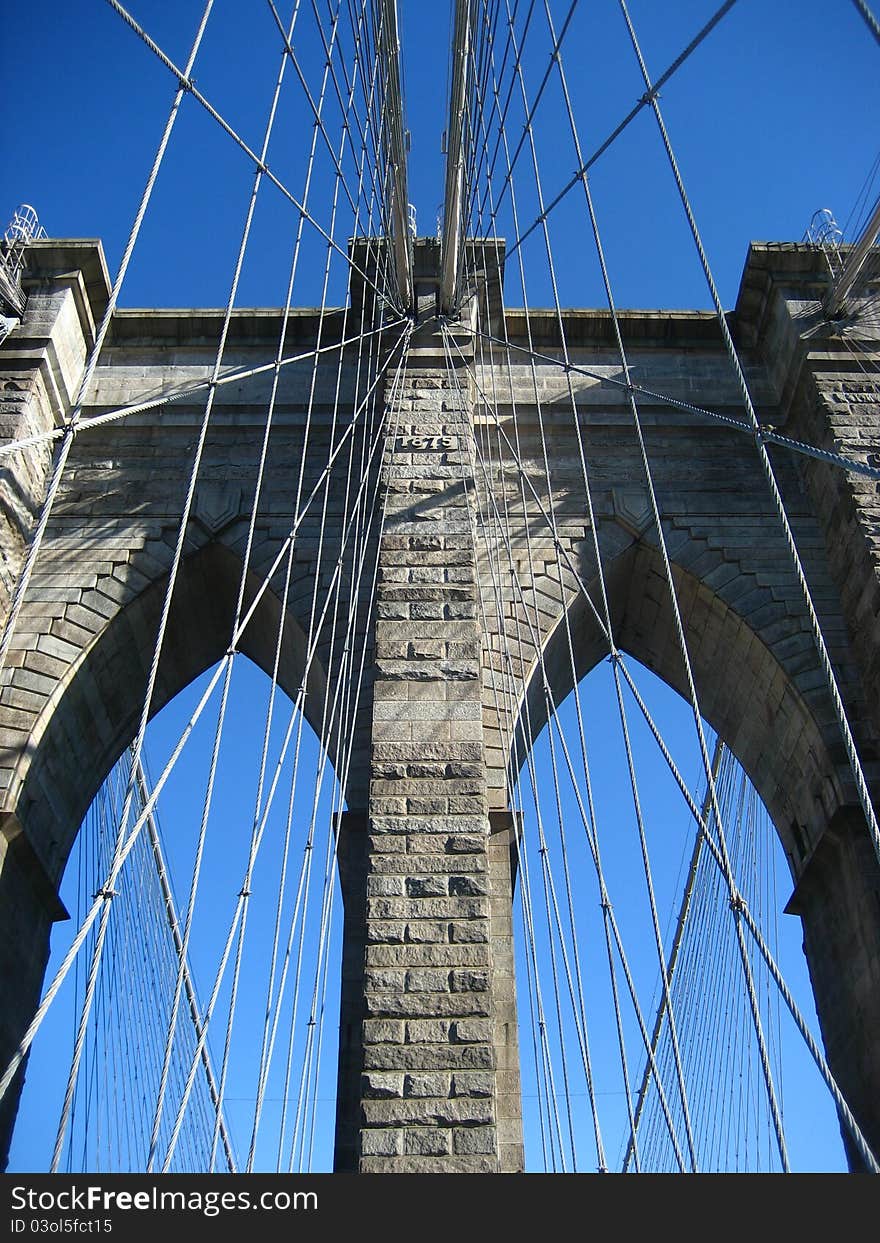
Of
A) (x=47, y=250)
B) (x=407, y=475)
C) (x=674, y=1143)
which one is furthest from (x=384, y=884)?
(x=47, y=250)

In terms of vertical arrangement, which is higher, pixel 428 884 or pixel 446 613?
pixel 446 613

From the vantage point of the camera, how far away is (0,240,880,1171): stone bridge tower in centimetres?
591

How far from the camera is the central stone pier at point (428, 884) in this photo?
17.1 ft

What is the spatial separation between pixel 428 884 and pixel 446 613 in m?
1.89

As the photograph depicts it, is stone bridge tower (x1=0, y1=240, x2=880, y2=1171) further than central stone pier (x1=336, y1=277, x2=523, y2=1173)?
Yes

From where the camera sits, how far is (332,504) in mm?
9242

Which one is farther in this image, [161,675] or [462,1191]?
[161,675]

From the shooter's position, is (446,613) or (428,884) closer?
(428,884)

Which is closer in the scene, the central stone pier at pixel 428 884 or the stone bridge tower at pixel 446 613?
the central stone pier at pixel 428 884

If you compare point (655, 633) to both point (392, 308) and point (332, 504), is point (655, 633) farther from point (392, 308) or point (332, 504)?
point (392, 308)

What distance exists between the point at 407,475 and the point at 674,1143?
4.84m

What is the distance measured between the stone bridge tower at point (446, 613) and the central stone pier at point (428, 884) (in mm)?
16

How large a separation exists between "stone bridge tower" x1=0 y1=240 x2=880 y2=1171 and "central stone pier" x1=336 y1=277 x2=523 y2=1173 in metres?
0.02

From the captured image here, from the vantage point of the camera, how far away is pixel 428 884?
595cm
